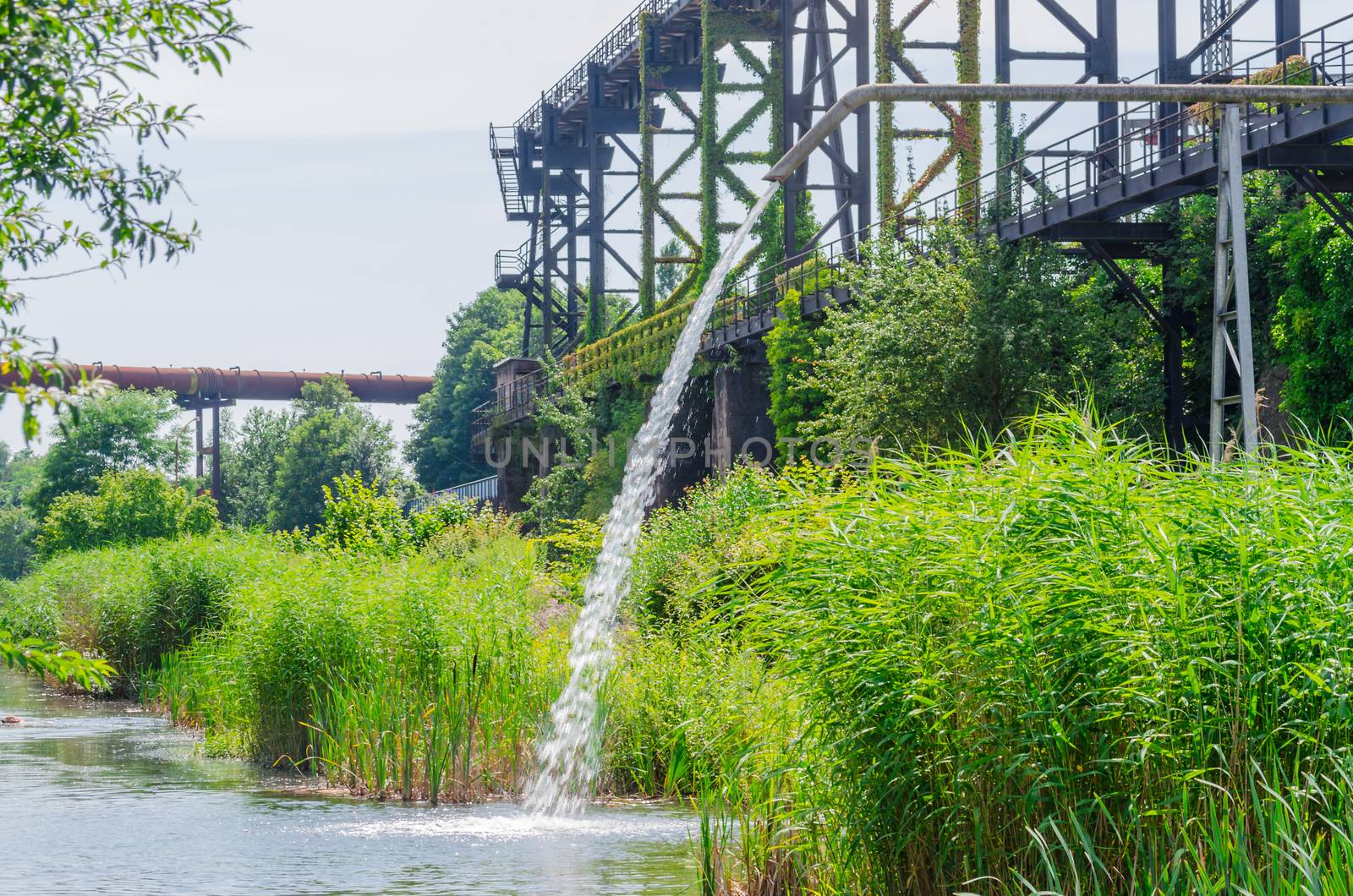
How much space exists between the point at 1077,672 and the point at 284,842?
6.57 meters

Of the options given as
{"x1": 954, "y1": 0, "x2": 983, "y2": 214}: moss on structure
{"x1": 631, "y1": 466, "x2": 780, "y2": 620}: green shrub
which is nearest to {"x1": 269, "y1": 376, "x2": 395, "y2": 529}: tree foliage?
{"x1": 954, "y1": 0, "x2": 983, "y2": 214}: moss on structure

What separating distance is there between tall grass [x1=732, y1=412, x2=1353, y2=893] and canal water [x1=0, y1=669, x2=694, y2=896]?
2923 millimetres

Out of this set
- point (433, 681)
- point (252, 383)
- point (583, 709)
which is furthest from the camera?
point (252, 383)

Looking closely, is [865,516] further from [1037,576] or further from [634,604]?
[634,604]

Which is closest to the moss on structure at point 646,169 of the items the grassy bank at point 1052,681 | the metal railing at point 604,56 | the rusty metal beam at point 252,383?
the metal railing at point 604,56

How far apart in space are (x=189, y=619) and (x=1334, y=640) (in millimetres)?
19382

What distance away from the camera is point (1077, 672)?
6004 mm

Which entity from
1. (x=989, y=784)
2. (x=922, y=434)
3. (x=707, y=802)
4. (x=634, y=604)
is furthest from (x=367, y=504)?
(x=989, y=784)

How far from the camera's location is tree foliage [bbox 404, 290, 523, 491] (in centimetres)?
7438

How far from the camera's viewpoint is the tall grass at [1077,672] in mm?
5668

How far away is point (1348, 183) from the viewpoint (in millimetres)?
19797

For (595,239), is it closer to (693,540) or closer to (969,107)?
(969,107)

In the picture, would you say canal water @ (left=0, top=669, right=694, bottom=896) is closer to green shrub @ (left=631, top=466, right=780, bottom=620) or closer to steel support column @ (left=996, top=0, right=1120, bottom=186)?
green shrub @ (left=631, top=466, right=780, bottom=620)

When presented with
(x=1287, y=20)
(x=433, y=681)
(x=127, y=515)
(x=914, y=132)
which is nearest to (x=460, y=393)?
(x=127, y=515)
